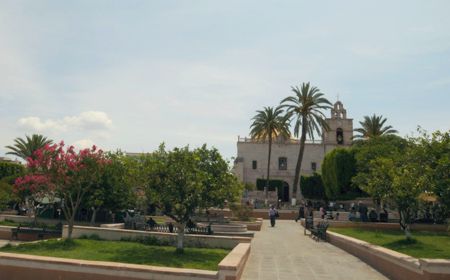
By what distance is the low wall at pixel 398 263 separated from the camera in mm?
8117

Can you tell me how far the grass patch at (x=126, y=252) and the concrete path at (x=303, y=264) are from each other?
1.20m

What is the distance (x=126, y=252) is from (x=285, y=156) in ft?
189

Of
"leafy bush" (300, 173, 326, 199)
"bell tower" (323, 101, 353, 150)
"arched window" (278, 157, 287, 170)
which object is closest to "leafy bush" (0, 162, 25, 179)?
"leafy bush" (300, 173, 326, 199)

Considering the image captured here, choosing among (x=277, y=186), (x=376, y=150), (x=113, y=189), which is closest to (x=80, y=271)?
(x=113, y=189)

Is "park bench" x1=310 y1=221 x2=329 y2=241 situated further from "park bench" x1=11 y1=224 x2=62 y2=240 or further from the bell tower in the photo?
the bell tower

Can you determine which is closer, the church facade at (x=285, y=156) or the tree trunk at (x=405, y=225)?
the tree trunk at (x=405, y=225)

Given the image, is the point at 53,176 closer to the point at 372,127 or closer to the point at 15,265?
the point at 15,265

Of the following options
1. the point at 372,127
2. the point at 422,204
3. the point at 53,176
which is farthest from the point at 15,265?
the point at 372,127

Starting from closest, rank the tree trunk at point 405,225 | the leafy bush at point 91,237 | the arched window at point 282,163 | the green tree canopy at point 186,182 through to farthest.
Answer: the green tree canopy at point 186,182 → the tree trunk at point 405,225 → the leafy bush at point 91,237 → the arched window at point 282,163

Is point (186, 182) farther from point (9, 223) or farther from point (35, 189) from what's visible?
point (9, 223)

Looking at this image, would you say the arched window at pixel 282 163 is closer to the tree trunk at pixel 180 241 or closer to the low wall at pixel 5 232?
the low wall at pixel 5 232

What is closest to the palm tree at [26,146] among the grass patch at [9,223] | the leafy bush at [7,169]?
the leafy bush at [7,169]

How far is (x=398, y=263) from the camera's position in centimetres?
994

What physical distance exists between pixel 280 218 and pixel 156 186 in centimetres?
2708
